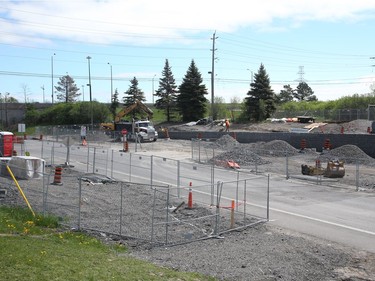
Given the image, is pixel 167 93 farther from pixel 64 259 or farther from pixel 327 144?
pixel 64 259

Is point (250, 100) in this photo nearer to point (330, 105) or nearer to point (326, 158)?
point (330, 105)

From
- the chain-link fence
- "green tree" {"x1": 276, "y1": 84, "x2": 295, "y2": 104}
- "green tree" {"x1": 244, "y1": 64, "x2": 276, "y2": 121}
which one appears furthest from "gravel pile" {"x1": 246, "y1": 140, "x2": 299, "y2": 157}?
"green tree" {"x1": 276, "y1": 84, "x2": 295, "y2": 104}

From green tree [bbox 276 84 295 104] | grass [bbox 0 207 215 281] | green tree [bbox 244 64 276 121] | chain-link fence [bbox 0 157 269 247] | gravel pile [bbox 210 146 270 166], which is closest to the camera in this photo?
grass [bbox 0 207 215 281]

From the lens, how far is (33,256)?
33.4 feet

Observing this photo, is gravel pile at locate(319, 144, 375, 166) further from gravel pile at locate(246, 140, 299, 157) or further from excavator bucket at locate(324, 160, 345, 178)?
excavator bucket at locate(324, 160, 345, 178)

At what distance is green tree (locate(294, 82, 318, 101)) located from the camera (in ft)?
582

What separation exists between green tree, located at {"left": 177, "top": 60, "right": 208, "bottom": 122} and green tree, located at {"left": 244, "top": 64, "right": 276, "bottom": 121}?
8510 millimetres

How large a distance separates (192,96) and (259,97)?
11573mm

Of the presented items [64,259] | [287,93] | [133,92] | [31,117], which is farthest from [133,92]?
[64,259]

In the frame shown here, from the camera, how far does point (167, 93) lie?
3935 inches

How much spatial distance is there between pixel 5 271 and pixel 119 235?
18.2 feet

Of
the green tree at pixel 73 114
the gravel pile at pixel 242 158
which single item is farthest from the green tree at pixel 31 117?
the gravel pile at pixel 242 158

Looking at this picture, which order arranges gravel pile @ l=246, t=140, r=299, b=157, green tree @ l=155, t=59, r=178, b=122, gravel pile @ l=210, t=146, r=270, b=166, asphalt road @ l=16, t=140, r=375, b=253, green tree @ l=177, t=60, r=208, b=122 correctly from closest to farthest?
asphalt road @ l=16, t=140, r=375, b=253
gravel pile @ l=210, t=146, r=270, b=166
gravel pile @ l=246, t=140, r=299, b=157
green tree @ l=177, t=60, r=208, b=122
green tree @ l=155, t=59, r=178, b=122

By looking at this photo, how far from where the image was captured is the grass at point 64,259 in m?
9.10
